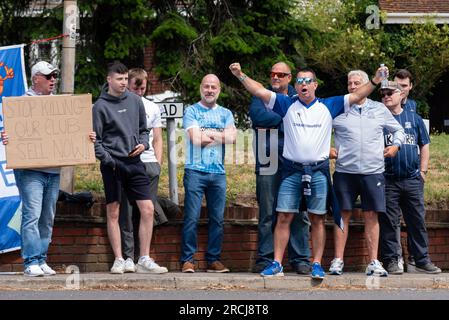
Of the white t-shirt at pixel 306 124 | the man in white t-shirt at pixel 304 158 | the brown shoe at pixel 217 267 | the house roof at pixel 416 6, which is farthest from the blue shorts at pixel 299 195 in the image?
the house roof at pixel 416 6

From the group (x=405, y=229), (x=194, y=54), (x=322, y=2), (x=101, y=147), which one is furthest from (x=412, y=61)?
(x=101, y=147)

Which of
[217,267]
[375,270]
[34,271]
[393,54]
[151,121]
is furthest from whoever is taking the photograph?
[393,54]

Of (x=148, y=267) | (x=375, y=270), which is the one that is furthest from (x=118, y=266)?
(x=375, y=270)

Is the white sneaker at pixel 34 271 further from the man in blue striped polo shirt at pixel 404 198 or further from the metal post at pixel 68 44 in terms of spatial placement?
the man in blue striped polo shirt at pixel 404 198

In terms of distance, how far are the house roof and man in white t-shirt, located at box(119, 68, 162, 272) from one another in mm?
19223

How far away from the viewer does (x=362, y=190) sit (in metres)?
11.1

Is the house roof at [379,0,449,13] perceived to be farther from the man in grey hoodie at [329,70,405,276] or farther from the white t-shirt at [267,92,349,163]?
the white t-shirt at [267,92,349,163]

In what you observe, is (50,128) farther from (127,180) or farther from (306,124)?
(306,124)

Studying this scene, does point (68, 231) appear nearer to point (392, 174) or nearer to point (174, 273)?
point (174, 273)

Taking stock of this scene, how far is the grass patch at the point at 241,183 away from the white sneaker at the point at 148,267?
1.46m

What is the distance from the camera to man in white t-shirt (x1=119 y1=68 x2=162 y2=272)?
1118 cm

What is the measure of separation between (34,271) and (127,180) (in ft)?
4.20

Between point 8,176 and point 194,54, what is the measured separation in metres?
7.92

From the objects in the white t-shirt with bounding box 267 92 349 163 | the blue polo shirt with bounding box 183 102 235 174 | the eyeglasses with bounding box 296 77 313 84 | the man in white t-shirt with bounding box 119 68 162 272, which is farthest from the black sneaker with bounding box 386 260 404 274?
the man in white t-shirt with bounding box 119 68 162 272
